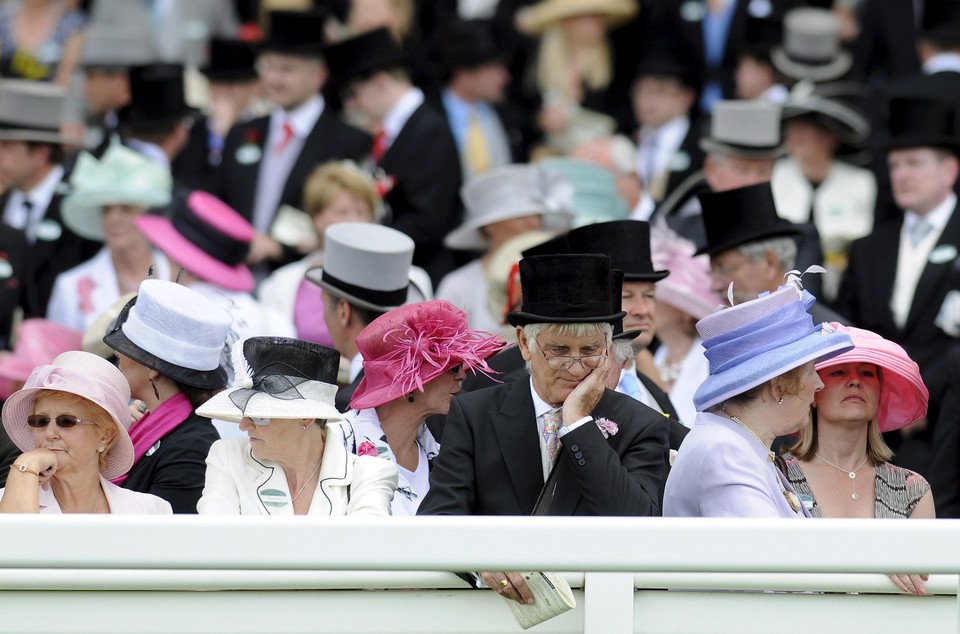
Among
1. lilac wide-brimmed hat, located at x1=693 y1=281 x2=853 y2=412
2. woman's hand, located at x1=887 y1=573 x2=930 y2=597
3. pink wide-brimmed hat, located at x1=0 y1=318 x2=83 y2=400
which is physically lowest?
pink wide-brimmed hat, located at x1=0 y1=318 x2=83 y2=400

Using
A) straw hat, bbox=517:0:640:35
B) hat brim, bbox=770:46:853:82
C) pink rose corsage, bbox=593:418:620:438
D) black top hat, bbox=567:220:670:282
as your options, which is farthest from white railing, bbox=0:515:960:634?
straw hat, bbox=517:0:640:35

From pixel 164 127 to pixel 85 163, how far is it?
5.43 ft

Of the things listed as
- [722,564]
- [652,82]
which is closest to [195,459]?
[722,564]

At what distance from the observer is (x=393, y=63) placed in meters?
9.23

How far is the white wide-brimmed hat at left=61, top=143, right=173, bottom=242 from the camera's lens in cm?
794

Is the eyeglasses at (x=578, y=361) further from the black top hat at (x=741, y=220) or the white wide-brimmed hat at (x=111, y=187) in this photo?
the white wide-brimmed hat at (x=111, y=187)

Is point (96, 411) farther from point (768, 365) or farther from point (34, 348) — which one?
point (34, 348)

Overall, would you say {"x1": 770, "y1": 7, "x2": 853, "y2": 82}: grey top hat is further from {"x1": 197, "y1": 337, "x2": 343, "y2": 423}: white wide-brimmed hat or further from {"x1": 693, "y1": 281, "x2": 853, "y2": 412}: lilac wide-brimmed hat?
{"x1": 197, "y1": 337, "x2": 343, "y2": 423}: white wide-brimmed hat

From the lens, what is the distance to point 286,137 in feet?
30.2

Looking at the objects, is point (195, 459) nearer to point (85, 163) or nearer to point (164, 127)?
point (85, 163)

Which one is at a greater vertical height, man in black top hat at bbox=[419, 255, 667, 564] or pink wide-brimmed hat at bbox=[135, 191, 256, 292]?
man in black top hat at bbox=[419, 255, 667, 564]

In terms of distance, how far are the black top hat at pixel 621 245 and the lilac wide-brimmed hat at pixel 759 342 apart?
4.47 ft

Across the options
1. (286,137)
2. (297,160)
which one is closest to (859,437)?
(297,160)

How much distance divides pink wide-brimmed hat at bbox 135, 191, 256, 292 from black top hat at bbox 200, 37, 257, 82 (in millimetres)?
3487
